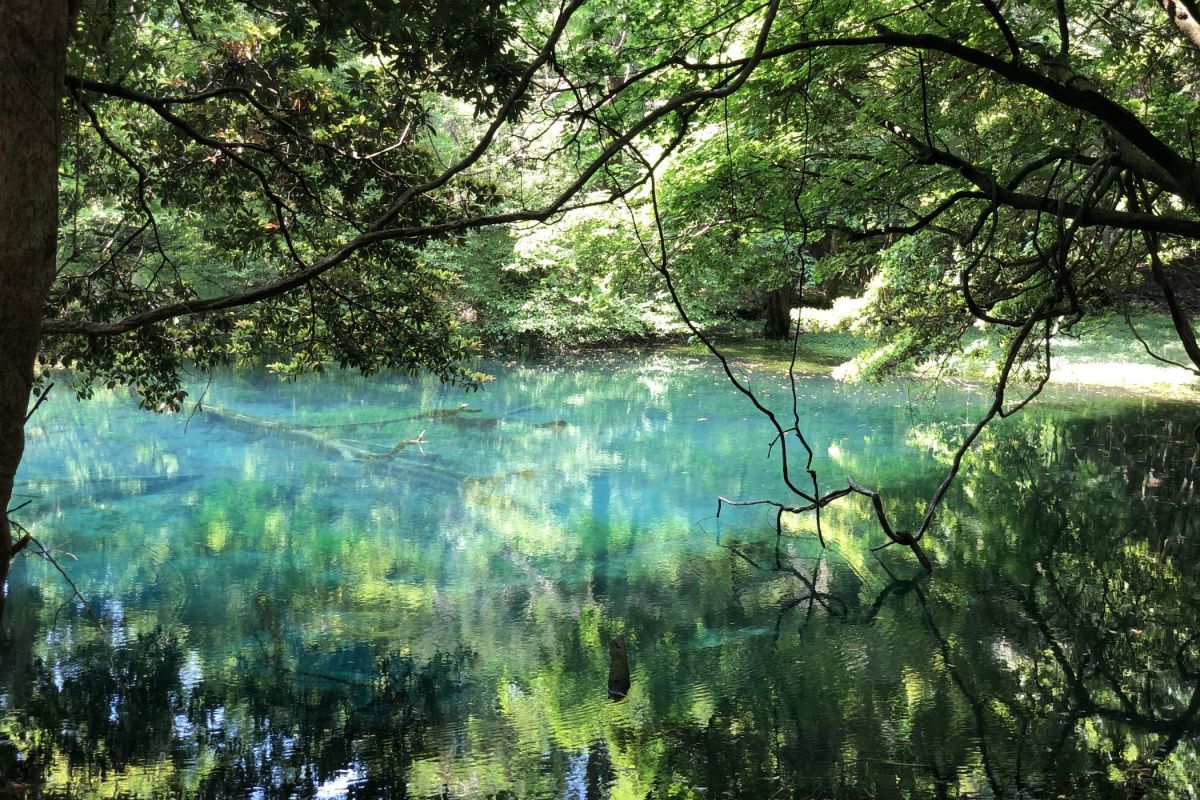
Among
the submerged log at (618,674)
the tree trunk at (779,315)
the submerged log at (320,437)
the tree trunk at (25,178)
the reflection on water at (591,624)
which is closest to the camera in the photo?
the tree trunk at (25,178)

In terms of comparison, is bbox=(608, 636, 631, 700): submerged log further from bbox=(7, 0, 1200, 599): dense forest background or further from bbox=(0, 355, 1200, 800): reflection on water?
bbox=(7, 0, 1200, 599): dense forest background

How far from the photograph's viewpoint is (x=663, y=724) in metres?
5.39

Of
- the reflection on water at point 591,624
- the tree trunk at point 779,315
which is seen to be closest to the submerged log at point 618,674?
the reflection on water at point 591,624

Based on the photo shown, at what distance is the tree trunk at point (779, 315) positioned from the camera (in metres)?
21.8

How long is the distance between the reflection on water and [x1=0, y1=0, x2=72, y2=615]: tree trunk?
3.52 meters

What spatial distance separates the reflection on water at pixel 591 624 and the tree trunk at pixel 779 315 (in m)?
9.39

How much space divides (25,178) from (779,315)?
69.7 feet

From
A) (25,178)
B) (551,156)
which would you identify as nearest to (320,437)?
Result: (551,156)

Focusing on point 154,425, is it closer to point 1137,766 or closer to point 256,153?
point 256,153

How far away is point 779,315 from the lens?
A: 2216 centimetres

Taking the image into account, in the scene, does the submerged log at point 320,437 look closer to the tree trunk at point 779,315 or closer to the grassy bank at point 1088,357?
the grassy bank at point 1088,357

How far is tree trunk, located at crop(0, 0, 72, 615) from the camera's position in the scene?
5.37 ft

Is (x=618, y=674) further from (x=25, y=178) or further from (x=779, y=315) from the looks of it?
(x=779, y=315)

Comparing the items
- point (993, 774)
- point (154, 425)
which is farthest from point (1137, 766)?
point (154, 425)
